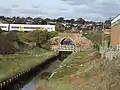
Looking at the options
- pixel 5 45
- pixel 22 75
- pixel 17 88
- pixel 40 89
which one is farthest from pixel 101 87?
pixel 5 45

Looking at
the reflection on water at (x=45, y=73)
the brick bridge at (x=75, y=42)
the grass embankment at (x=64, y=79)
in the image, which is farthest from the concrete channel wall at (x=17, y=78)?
the brick bridge at (x=75, y=42)

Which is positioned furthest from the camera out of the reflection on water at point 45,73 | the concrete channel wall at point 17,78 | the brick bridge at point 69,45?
the brick bridge at point 69,45

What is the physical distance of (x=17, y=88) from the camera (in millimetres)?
40094

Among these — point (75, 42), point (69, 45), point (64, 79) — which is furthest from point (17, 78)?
point (75, 42)

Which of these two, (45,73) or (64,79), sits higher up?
(64,79)

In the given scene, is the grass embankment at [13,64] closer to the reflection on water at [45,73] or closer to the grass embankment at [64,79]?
the reflection on water at [45,73]

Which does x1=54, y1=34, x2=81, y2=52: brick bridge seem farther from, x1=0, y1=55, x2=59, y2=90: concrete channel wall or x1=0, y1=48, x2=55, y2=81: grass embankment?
x1=0, y1=55, x2=59, y2=90: concrete channel wall

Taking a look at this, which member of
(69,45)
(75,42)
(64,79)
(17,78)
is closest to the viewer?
(64,79)

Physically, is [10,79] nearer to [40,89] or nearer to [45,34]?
[40,89]

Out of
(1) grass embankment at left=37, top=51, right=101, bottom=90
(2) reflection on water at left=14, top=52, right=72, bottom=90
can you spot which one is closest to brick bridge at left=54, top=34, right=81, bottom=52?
(2) reflection on water at left=14, top=52, right=72, bottom=90

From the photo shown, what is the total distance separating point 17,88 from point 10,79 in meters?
1.34

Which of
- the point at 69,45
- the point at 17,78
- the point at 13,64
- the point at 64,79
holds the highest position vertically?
the point at 64,79

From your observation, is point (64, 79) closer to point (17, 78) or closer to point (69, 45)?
point (17, 78)

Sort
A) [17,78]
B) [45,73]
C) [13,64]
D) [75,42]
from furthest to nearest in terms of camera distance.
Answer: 1. [75,42]
2. [45,73]
3. [13,64]
4. [17,78]
